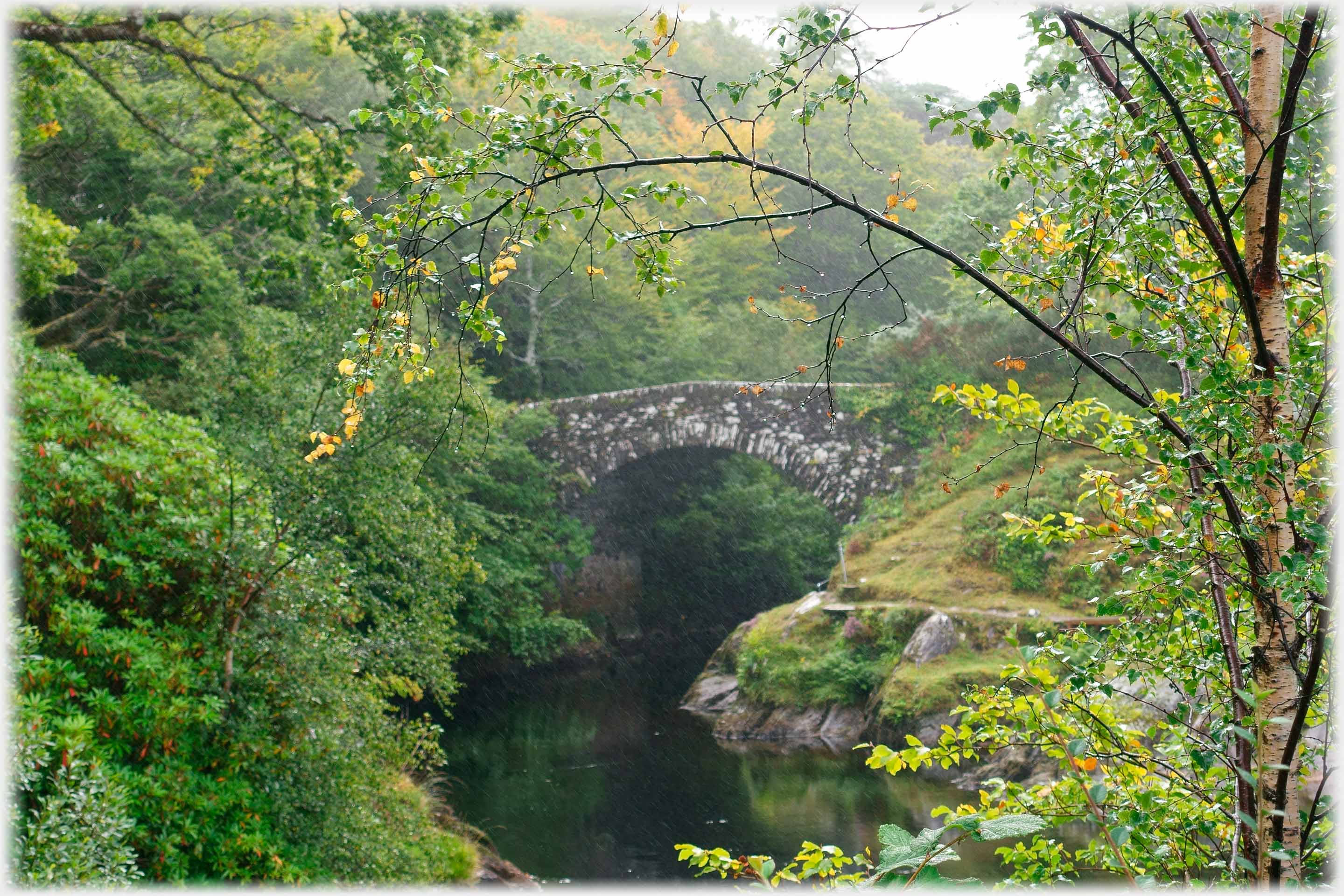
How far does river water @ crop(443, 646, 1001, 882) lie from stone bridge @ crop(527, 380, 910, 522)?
4280 mm

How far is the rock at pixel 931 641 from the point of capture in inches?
420

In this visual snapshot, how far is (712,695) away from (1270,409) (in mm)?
11664

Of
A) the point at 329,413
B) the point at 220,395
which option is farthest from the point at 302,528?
the point at 220,395

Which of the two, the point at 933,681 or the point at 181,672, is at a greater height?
the point at 181,672

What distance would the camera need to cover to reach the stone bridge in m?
15.6

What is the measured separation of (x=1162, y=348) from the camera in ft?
6.47

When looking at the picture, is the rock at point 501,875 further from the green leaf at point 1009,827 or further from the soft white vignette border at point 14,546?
the green leaf at point 1009,827

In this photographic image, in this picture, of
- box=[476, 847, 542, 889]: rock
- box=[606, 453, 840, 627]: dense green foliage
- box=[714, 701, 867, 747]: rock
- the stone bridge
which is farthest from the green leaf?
box=[606, 453, 840, 627]: dense green foliage

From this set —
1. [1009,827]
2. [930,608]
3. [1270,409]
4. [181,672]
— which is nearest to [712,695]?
[930,608]

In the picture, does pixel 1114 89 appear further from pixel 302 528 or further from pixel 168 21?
pixel 168 21

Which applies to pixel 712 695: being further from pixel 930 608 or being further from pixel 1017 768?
pixel 1017 768

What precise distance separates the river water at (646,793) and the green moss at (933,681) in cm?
69

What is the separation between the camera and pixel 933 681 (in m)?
10.2

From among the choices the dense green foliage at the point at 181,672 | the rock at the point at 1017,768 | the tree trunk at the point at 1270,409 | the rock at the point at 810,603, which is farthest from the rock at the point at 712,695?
the tree trunk at the point at 1270,409
